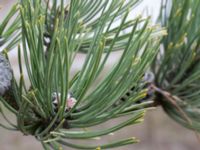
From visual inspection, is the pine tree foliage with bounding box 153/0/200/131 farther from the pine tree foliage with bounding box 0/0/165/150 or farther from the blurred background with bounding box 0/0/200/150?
the blurred background with bounding box 0/0/200/150

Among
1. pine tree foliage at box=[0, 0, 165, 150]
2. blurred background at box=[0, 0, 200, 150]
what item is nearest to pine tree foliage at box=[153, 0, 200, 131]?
pine tree foliage at box=[0, 0, 165, 150]

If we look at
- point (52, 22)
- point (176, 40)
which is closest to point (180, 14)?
point (176, 40)

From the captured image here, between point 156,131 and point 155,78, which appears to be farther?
point 156,131

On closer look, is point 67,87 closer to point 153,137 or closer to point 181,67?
point 181,67

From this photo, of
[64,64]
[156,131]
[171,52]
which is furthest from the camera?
[156,131]

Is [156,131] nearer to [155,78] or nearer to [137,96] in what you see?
[155,78]

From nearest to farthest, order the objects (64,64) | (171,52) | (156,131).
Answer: (64,64) → (171,52) → (156,131)

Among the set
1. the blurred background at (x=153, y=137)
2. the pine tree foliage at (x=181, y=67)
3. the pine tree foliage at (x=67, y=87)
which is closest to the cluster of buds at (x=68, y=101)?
the pine tree foliage at (x=67, y=87)
